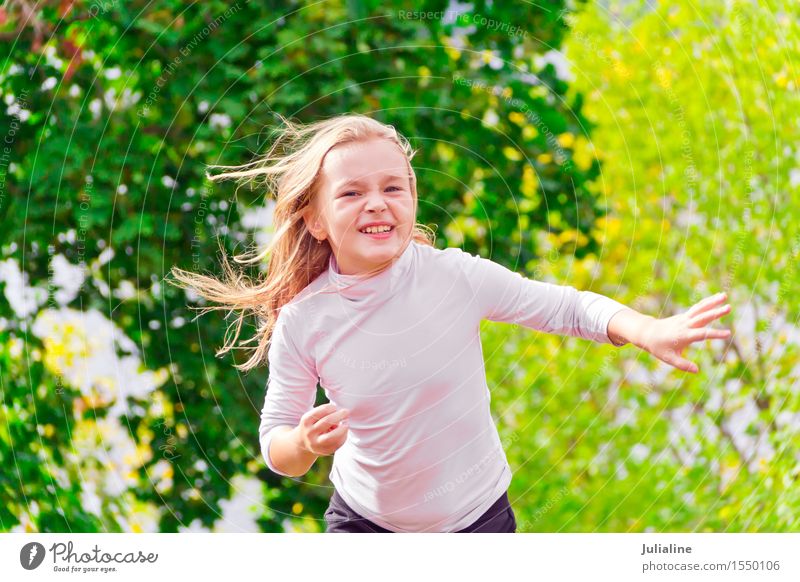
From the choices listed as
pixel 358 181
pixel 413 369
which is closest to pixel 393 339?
pixel 413 369

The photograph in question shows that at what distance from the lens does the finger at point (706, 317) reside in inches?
71.9

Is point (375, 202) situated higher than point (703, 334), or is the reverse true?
point (375, 202)

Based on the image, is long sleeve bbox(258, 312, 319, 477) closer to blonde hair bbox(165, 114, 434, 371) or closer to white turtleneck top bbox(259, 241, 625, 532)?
white turtleneck top bbox(259, 241, 625, 532)

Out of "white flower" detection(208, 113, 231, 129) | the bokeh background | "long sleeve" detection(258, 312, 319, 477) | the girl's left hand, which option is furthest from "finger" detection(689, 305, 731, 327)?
"white flower" detection(208, 113, 231, 129)

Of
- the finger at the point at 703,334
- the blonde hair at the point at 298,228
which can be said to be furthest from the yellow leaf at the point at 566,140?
the finger at the point at 703,334

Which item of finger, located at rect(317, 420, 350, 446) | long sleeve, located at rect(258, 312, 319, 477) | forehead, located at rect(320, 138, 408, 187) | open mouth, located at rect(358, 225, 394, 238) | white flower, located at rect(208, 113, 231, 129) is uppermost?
white flower, located at rect(208, 113, 231, 129)

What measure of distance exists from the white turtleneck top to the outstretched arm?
11cm

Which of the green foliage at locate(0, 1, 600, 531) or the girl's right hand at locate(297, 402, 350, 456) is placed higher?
the green foliage at locate(0, 1, 600, 531)

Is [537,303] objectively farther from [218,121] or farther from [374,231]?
[218,121]

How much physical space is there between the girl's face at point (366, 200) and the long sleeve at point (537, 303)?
16 centimetres

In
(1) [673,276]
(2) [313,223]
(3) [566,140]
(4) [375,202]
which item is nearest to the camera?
(4) [375,202]

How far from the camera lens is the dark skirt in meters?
2.20

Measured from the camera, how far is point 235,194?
2.88 m

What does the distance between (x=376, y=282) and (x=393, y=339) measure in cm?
12
